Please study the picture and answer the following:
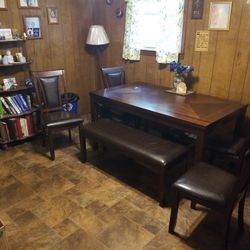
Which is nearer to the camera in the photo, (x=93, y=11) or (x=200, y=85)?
(x=200, y=85)

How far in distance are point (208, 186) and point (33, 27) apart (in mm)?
3032

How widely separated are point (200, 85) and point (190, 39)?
568 millimetres

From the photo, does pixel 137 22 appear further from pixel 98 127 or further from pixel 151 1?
pixel 98 127

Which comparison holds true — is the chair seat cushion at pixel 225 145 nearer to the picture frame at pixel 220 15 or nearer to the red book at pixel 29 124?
the picture frame at pixel 220 15

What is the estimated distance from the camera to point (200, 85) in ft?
10.3

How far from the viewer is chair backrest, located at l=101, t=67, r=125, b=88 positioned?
11.5ft

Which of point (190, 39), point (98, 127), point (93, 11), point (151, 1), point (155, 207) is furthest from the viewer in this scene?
point (93, 11)

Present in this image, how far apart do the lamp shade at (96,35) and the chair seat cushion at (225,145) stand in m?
2.29

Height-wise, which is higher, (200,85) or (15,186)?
(200,85)

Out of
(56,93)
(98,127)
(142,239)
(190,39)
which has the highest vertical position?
(190,39)

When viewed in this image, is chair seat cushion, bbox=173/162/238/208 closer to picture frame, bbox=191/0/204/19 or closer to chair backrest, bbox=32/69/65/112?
picture frame, bbox=191/0/204/19

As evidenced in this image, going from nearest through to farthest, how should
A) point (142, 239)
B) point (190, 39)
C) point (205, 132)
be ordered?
point (142, 239) → point (205, 132) → point (190, 39)

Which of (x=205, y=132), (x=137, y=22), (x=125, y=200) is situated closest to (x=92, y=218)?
(x=125, y=200)

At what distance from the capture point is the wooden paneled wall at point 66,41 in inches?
130
